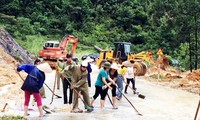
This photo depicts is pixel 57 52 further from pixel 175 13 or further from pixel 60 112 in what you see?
pixel 60 112

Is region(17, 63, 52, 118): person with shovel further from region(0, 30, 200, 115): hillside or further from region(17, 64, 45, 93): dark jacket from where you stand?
region(0, 30, 200, 115): hillside

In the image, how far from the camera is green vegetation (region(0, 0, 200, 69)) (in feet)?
190

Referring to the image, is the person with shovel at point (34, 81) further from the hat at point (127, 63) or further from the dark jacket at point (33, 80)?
the hat at point (127, 63)

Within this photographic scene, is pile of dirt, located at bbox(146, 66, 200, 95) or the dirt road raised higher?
pile of dirt, located at bbox(146, 66, 200, 95)

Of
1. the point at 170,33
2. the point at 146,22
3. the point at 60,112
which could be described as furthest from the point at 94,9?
the point at 60,112

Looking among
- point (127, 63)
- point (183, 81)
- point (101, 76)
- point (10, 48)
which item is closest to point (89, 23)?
point (10, 48)


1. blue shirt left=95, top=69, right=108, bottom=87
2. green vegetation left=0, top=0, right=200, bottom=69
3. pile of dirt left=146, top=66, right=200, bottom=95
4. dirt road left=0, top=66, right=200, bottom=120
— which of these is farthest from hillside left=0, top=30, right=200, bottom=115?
green vegetation left=0, top=0, right=200, bottom=69

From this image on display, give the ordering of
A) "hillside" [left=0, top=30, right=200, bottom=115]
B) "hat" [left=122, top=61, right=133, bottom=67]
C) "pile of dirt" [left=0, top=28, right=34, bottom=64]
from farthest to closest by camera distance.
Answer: "pile of dirt" [left=0, top=28, right=34, bottom=64], "hat" [left=122, top=61, right=133, bottom=67], "hillside" [left=0, top=30, right=200, bottom=115]

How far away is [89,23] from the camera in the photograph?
67.1 m

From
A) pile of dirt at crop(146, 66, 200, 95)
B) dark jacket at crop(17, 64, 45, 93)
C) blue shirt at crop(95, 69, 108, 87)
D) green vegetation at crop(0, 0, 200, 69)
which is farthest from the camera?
green vegetation at crop(0, 0, 200, 69)

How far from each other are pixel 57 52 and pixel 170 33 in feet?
70.6

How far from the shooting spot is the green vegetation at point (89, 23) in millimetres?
57781

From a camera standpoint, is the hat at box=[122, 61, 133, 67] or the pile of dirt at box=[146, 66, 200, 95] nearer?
the hat at box=[122, 61, 133, 67]

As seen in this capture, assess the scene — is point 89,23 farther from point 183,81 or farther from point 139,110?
point 139,110
